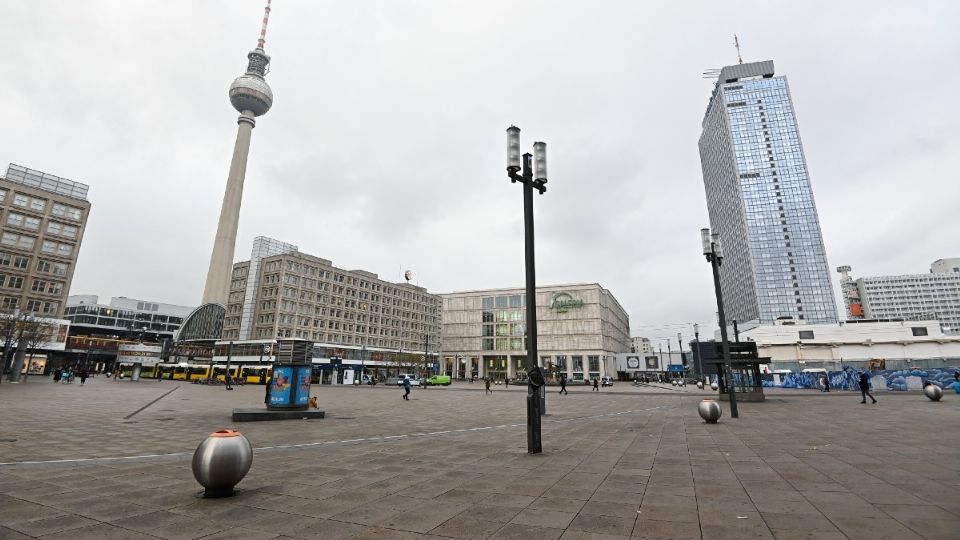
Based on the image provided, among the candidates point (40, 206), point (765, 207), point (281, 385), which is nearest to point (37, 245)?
point (40, 206)

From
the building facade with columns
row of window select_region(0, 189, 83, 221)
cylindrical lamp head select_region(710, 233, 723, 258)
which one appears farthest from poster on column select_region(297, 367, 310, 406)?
row of window select_region(0, 189, 83, 221)

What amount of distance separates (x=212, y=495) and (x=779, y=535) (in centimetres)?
771

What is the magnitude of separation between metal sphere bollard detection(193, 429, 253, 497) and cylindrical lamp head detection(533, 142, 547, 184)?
930 centimetres

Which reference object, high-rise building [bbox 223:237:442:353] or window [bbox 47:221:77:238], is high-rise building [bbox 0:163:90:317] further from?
high-rise building [bbox 223:237:442:353]

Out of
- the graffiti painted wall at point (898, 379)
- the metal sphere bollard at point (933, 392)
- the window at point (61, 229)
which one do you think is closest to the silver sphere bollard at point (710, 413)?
the metal sphere bollard at point (933, 392)

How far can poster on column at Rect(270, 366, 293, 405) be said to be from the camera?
21172mm

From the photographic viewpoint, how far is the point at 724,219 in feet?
561

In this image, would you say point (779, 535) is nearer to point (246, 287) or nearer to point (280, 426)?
point (280, 426)

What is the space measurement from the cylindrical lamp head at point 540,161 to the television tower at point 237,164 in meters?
114

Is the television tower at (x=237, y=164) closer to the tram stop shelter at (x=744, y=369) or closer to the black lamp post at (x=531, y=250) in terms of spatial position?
the tram stop shelter at (x=744, y=369)

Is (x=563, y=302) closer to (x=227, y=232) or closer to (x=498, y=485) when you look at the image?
(x=227, y=232)

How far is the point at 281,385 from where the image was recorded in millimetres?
21516

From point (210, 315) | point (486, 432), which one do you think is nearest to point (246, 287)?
point (210, 315)

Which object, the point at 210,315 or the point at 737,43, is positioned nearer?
the point at 210,315
